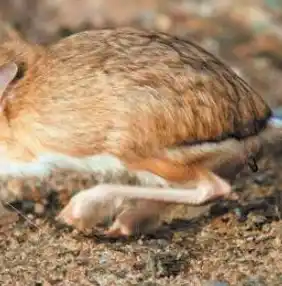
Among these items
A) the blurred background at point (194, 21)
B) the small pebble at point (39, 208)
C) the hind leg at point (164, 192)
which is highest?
the hind leg at point (164, 192)

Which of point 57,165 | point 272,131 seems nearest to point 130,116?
point 57,165

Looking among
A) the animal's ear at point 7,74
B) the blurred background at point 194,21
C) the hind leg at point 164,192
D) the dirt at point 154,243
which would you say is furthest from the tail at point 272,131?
the blurred background at point 194,21

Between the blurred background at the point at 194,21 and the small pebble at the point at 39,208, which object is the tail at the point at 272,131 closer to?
the small pebble at the point at 39,208

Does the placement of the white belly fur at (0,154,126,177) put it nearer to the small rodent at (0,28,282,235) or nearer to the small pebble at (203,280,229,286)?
the small rodent at (0,28,282,235)

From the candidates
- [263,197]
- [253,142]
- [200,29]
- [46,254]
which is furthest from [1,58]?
[200,29]

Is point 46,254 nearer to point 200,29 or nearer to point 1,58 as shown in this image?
point 1,58

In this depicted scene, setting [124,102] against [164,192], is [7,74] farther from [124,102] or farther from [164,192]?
[164,192]

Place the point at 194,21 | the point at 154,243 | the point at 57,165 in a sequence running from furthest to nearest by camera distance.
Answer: the point at 194,21 → the point at 154,243 → the point at 57,165
